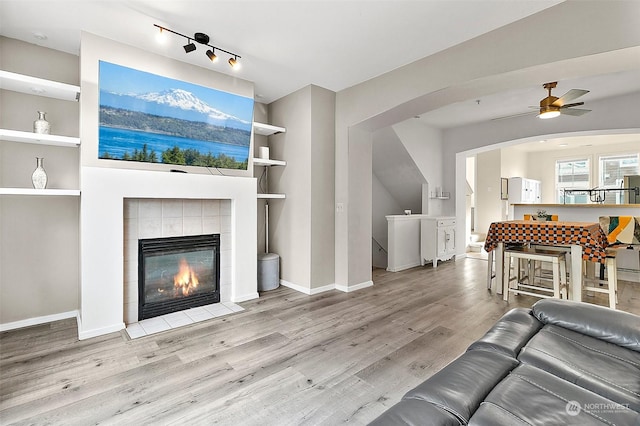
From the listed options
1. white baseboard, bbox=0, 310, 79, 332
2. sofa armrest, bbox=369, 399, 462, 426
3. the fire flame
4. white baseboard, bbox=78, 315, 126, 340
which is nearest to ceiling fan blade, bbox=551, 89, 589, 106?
sofa armrest, bbox=369, 399, 462, 426

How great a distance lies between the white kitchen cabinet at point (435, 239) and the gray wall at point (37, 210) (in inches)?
202

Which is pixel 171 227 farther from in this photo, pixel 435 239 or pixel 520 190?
pixel 520 190

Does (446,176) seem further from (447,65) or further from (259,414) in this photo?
(259,414)

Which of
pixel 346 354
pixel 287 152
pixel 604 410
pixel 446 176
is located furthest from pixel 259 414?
pixel 446 176

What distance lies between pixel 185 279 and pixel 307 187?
71.2 inches

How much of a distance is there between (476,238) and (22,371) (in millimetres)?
8625

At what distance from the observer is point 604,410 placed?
991mm

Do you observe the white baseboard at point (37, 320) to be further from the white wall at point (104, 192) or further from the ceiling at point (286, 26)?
the ceiling at point (286, 26)

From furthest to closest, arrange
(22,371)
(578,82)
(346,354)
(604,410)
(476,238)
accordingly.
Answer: (476,238) → (578,82) → (346,354) → (22,371) → (604,410)

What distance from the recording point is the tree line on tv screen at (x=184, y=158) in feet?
10.1

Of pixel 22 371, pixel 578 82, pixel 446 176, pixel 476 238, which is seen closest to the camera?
pixel 22 371

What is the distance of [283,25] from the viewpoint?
8.95ft

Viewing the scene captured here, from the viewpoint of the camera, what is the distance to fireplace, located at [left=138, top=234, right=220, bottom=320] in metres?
3.20

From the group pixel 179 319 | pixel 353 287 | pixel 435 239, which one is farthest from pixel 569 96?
pixel 179 319
